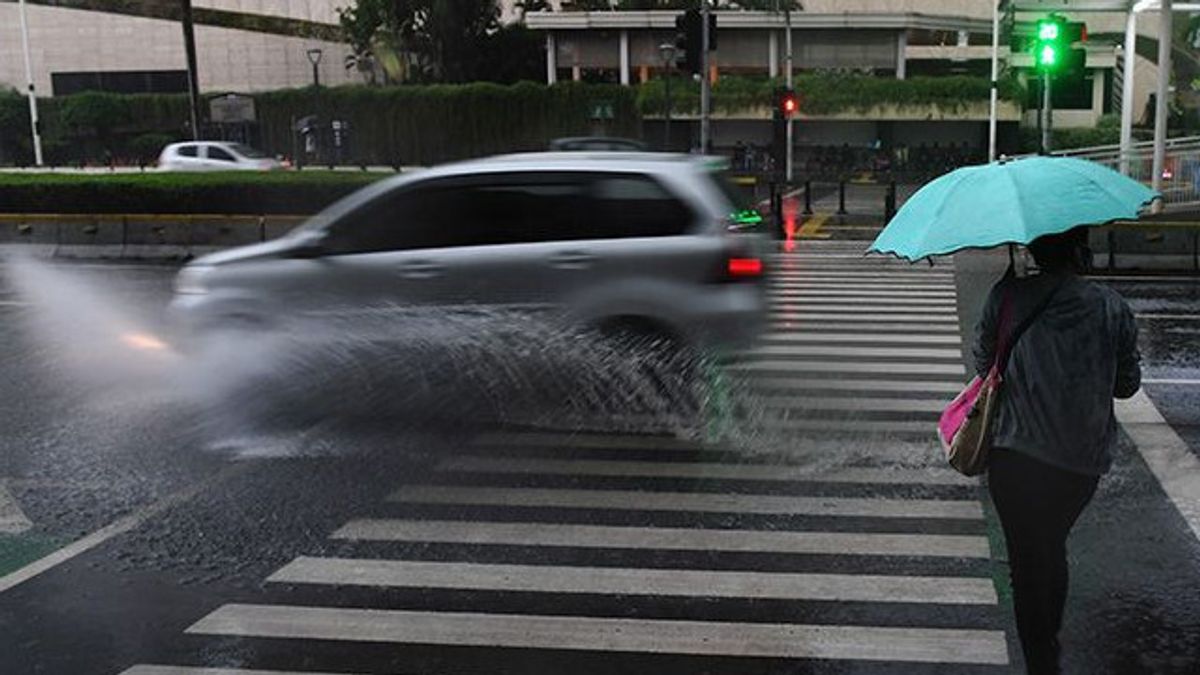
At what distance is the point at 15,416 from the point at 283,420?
2197 millimetres

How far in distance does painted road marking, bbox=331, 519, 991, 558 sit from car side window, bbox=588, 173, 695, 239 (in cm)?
274

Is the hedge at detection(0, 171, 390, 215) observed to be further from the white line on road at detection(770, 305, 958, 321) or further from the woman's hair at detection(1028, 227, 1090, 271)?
the woman's hair at detection(1028, 227, 1090, 271)

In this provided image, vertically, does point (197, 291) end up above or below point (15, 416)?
above

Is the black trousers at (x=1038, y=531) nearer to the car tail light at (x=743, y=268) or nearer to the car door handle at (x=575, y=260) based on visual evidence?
the car tail light at (x=743, y=268)

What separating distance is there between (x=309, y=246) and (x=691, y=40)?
14.7m

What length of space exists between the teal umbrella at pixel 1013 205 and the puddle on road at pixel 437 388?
3.96 m

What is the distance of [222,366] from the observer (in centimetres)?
942

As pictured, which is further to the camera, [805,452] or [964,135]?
[964,135]

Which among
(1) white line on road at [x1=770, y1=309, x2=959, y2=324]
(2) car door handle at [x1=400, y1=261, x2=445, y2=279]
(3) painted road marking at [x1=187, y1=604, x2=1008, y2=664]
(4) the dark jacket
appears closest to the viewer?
(4) the dark jacket

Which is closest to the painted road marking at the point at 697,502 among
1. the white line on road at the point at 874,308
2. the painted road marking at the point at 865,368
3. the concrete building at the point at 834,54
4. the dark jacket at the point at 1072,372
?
the dark jacket at the point at 1072,372

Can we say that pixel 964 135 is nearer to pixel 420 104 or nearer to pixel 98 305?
pixel 420 104

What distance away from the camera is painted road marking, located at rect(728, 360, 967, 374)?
10078mm

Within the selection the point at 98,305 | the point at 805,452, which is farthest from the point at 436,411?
the point at 98,305

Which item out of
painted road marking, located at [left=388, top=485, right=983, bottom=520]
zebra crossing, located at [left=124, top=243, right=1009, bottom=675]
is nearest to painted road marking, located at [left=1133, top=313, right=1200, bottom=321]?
zebra crossing, located at [left=124, top=243, right=1009, bottom=675]
